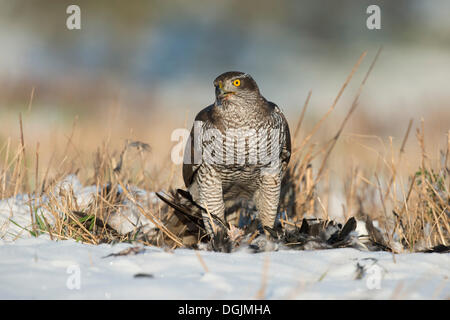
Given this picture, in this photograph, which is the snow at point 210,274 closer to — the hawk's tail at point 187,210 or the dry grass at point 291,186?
the dry grass at point 291,186

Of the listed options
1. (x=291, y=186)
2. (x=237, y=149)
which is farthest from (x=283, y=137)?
(x=291, y=186)

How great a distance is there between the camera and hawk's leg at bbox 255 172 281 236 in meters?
3.69

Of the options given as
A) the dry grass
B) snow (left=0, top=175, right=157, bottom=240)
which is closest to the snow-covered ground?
the dry grass

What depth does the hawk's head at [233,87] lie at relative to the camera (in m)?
3.32

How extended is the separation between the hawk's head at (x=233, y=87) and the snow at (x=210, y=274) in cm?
113

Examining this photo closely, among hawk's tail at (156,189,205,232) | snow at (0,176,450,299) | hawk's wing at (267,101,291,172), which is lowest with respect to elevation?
hawk's tail at (156,189,205,232)

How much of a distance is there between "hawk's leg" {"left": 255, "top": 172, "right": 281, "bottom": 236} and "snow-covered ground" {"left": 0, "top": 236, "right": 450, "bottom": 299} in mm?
1091

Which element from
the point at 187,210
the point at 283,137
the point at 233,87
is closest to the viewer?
the point at 233,87

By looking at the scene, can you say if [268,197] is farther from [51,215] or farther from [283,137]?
[51,215]

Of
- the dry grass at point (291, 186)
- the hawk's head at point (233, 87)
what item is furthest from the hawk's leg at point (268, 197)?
the hawk's head at point (233, 87)

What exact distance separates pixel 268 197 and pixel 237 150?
0.56 meters

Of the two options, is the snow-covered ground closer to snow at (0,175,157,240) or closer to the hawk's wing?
snow at (0,175,157,240)

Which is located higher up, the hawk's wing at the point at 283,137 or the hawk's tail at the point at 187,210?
the hawk's wing at the point at 283,137

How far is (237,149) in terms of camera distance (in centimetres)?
340
